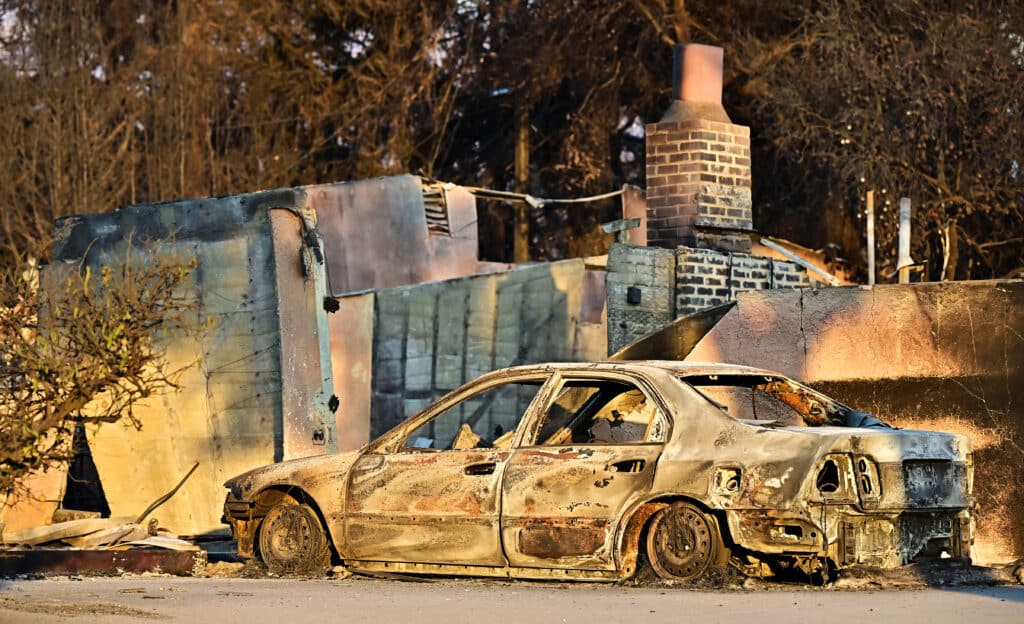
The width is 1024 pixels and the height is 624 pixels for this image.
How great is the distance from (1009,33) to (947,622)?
64.1 feet

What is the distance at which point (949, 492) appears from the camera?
29.9 feet

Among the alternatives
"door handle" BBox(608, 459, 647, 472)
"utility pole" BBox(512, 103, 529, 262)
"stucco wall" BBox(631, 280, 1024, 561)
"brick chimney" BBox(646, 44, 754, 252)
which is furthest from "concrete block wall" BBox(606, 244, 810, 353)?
"utility pole" BBox(512, 103, 529, 262)

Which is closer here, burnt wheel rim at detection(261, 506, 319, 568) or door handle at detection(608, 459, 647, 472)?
door handle at detection(608, 459, 647, 472)

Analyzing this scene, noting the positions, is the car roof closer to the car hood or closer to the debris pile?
the car hood

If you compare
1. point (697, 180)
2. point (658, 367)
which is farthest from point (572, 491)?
A: point (697, 180)

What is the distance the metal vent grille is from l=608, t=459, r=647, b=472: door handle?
970 centimetres

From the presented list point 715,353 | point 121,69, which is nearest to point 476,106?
point 121,69

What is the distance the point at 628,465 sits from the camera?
9133 millimetres

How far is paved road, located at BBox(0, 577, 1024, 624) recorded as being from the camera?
25.0 feet

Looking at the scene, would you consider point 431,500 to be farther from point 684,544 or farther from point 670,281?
point 670,281

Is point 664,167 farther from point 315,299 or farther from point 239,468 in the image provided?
point 239,468

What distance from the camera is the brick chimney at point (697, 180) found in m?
17.1

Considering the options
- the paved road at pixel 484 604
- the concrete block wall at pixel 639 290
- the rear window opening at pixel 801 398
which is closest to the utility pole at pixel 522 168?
the concrete block wall at pixel 639 290

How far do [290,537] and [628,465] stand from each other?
238cm
